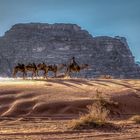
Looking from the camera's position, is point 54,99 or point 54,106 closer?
point 54,106

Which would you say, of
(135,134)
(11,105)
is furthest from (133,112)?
(135,134)

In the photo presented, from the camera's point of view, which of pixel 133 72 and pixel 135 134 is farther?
pixel 133 72

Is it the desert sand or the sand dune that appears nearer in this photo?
the desert sand

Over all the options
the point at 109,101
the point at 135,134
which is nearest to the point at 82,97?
the point at 109,101

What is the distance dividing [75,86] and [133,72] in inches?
5806

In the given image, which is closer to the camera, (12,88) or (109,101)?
(109,101)

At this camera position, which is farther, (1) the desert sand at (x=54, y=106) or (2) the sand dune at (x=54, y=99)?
(2) the sand dune at (x=54, y=99)

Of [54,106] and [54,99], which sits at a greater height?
[54,99]

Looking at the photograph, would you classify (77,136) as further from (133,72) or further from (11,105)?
(133,72)

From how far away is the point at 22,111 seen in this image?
3225 centimetres

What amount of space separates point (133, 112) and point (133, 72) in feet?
509

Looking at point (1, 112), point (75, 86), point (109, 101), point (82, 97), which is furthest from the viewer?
point (75, 86)

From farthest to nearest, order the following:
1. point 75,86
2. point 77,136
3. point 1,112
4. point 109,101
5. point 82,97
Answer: point 75,86
point 82,97
point 109,101
point 1,112
point 77,136

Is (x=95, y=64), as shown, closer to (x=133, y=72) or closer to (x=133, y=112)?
(x=133, y=72)
